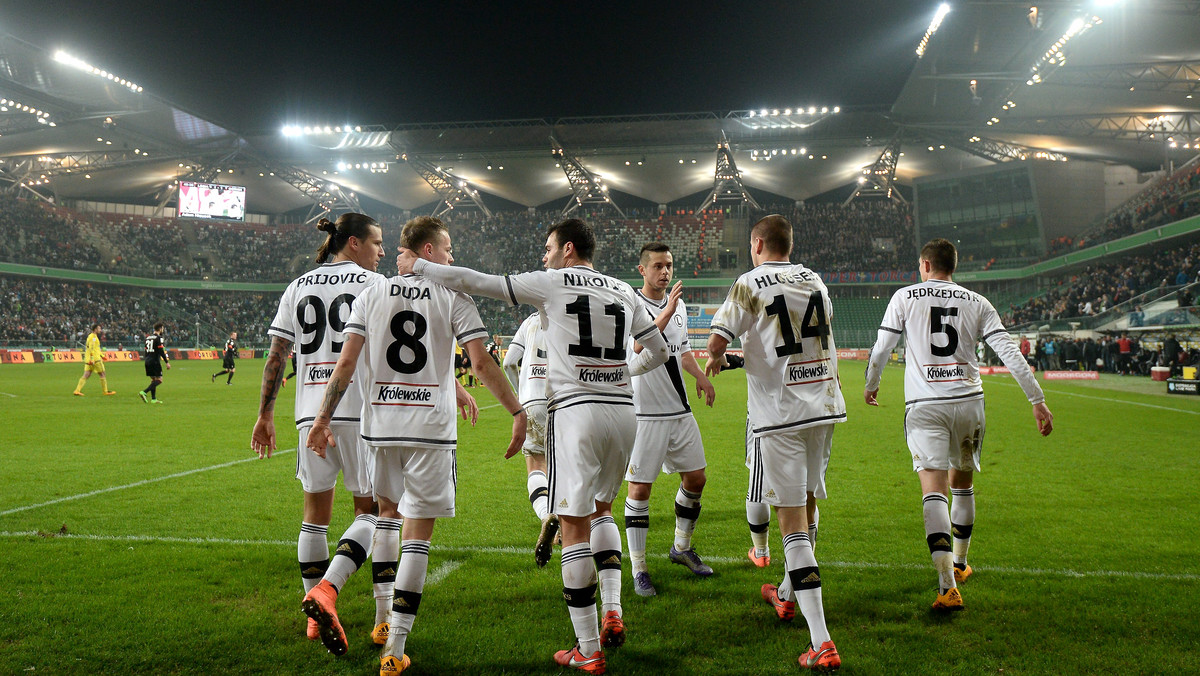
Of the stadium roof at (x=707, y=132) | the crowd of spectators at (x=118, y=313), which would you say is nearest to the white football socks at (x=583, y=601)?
the stadium roof at (x=707, y=132)

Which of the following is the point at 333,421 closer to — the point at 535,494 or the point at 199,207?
the point at 535,494

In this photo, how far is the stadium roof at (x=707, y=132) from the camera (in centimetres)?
3070

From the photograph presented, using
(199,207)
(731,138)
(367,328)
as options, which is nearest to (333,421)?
(367,328)

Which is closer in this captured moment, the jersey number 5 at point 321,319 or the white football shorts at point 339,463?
the white football shorts at point 339,463

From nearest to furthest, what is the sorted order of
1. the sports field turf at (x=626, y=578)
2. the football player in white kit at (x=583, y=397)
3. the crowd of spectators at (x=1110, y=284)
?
the football player in white kit at (x=583, y=397) → the sports field turf at (x=626, y=578) → the crowd of spectators at (x=1110, y=284)

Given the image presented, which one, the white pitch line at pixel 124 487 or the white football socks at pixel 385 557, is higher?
the white football socks at pixel 385 557

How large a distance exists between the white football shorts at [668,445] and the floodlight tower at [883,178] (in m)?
46.0

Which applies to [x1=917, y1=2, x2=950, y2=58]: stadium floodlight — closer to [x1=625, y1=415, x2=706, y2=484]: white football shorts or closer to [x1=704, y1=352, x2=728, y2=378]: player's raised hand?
[x1=625, y1=415, x2=706, y2=484]: white football shorts

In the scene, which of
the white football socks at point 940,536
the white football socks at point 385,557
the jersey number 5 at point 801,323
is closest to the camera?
the white football socks at point 385,557

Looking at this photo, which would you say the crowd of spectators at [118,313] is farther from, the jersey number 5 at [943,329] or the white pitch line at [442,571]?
the jersey number 5 at [943,329]

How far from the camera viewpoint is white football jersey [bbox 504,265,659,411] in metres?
3.87

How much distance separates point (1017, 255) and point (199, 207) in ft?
195

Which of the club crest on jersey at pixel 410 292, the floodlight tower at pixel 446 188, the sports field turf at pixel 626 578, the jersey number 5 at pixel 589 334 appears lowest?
the sports field turf at pixel 626 578

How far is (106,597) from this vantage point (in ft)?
15.0
